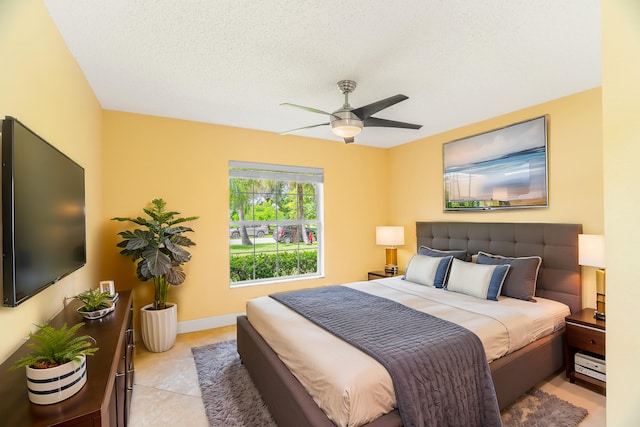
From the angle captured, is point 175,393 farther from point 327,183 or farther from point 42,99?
point 327,183

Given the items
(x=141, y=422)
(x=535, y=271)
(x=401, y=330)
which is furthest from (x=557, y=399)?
(x=141, y=422)

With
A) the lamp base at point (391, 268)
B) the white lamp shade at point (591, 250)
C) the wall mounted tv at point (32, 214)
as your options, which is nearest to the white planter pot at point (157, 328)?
the wall mounted tv at point (32, 214)

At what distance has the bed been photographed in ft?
5.85

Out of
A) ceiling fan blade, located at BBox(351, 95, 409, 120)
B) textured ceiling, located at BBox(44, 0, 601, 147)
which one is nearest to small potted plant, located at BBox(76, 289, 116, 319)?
textured ceiling, located at BBox(44, 0, 601, 147)

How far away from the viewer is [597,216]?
2752mm

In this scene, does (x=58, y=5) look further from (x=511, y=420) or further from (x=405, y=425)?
(x=511, y=420)

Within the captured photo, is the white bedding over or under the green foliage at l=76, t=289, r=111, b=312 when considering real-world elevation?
under

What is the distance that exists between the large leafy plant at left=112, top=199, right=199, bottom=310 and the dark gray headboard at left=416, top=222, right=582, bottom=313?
334 cm

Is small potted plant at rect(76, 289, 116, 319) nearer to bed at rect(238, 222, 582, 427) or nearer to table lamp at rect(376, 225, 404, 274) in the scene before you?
bed at rect(238, 222, 582, 427)

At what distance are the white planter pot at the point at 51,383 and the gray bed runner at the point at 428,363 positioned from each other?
1389 mm

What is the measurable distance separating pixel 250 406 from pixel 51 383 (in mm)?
1545

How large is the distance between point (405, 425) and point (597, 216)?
2.67 meters

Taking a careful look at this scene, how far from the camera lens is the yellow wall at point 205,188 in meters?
3.34

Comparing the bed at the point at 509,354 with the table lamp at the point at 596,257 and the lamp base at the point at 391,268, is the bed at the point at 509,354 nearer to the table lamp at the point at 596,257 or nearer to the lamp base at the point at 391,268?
the table lamp at the point at 596,257
